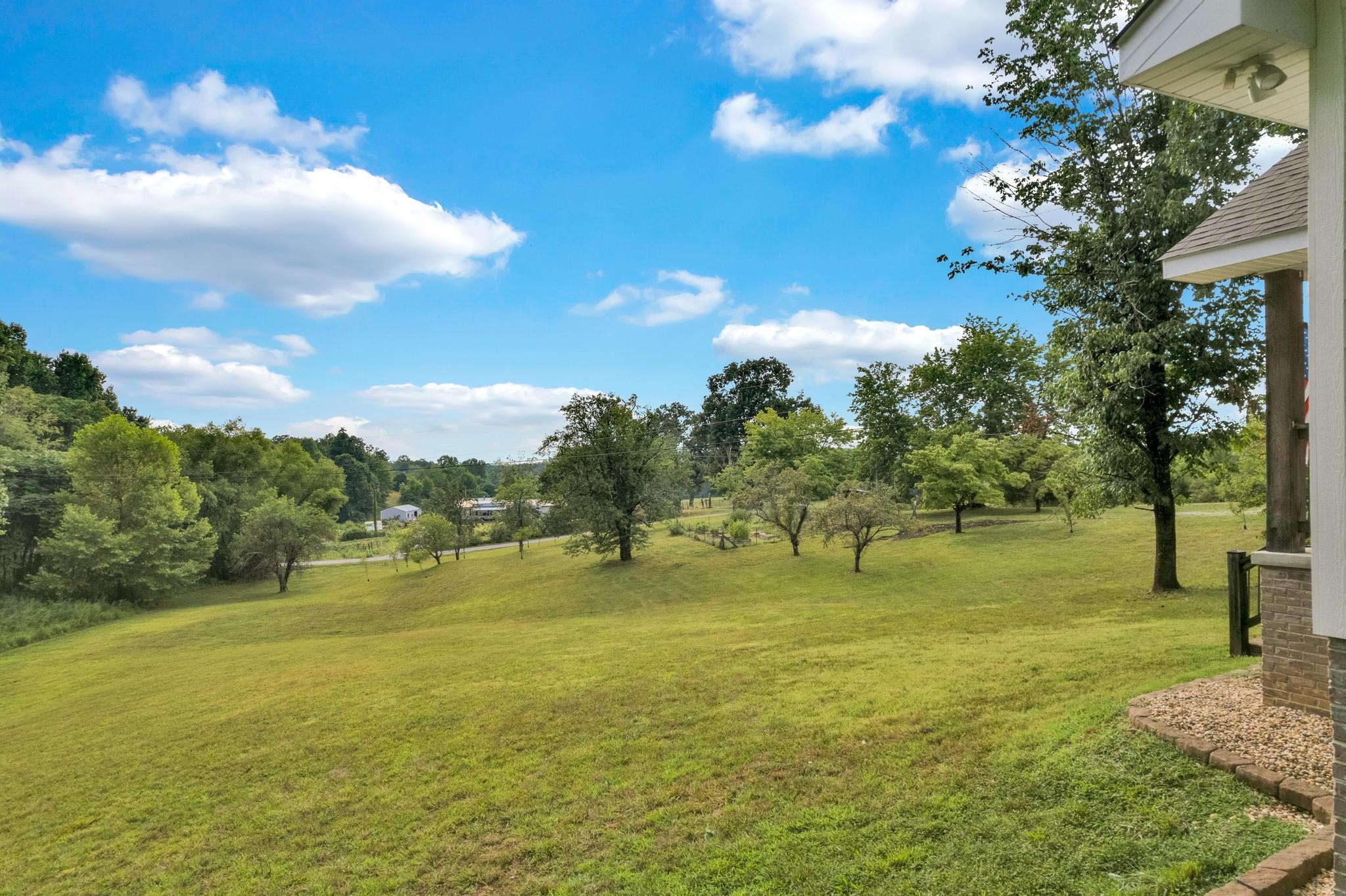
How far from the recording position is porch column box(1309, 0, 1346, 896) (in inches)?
96.2

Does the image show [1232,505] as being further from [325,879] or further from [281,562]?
[281,562]

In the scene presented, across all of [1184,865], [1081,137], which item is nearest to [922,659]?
[1184,865]

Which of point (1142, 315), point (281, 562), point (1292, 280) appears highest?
point (1142, 315)

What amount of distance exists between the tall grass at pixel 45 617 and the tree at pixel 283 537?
5821 millimetres

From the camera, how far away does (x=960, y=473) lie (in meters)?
24.8

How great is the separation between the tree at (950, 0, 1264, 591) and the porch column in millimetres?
8693

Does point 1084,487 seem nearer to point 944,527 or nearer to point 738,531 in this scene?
point 944,527

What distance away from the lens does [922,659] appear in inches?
328

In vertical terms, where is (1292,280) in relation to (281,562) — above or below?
above

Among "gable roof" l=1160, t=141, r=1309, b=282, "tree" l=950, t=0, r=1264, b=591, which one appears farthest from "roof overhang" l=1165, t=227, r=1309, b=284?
"tree" l=950, t=0, r=1264, b=591

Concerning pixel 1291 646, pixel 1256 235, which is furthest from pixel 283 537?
pixel 1256 235

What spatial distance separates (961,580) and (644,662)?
1094 centimetres

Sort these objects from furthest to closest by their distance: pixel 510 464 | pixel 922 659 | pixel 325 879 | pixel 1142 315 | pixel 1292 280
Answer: pixel 510 464 → pixel 1142 315 → pixel 922 659 → pixel 1292 280 → pixel 325 879

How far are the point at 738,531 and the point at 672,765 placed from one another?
79.2ft
